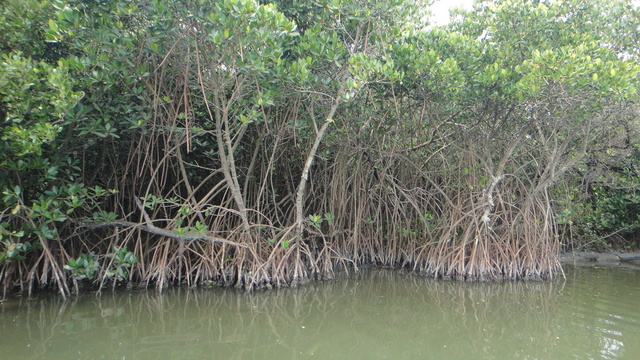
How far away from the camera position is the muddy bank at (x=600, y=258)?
7.90m

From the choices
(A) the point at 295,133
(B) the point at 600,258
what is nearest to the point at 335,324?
(A) the point at 295,133

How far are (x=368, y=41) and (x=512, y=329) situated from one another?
3.82 m

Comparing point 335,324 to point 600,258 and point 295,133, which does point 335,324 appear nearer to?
point 295,133

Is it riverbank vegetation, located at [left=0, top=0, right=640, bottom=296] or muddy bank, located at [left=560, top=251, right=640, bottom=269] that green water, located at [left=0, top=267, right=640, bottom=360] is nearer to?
riverbank vegetation, located at [left=0, top=0, right=640, bottom=296]

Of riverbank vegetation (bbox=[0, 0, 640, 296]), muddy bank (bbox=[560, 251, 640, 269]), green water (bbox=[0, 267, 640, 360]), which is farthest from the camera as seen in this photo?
muddy bank (bbox=[560, 251, 640, 269])

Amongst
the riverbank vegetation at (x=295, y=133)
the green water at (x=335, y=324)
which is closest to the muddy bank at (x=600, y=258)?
the riverbank vegetation at (x=295, y=133)

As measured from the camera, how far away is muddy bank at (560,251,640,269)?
790cm

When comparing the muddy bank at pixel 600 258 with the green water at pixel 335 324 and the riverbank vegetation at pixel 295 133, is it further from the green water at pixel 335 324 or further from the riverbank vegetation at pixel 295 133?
the green water at pixel 335 324

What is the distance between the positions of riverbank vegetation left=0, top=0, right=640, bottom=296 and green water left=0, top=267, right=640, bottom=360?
46 cm

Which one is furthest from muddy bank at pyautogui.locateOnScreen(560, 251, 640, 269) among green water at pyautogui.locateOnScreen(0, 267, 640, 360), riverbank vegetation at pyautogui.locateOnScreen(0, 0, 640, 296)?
green water at pyautogui.locateOnScreen(0, 267, 640, 360)

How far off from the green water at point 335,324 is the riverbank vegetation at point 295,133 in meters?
0.46

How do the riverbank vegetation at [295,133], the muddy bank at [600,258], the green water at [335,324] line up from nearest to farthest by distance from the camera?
the green water at [335,324] → the riverbank vegetation at [295,133] → the muddy bank at [600,258]

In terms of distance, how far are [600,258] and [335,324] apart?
20.4ft

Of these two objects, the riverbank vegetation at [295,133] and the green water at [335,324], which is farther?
the riverbank vegetation at [295,133]
